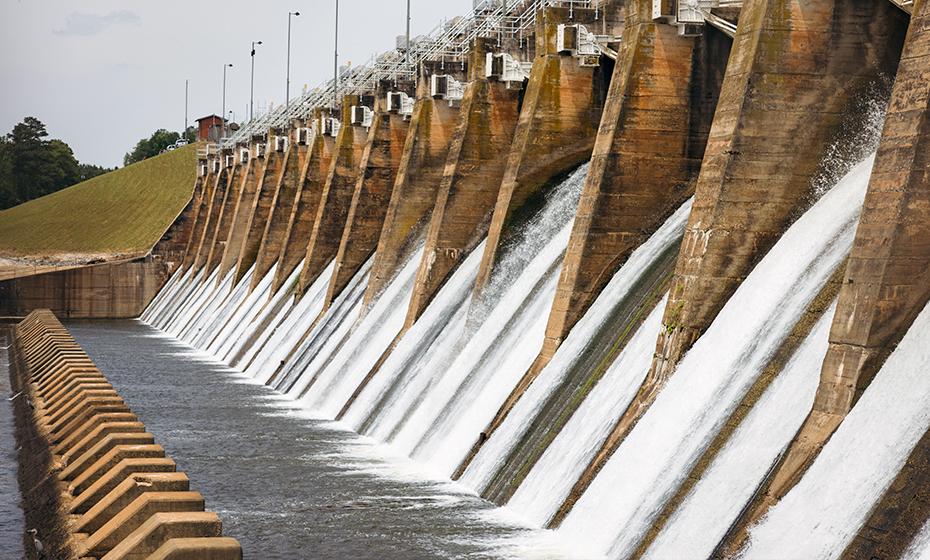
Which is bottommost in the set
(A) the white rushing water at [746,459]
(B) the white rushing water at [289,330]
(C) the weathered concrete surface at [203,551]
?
(B) the white rushing water at [289,330]

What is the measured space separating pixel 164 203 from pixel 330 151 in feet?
222

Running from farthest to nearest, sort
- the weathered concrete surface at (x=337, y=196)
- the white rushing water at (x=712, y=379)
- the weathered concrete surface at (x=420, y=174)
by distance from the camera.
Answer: the weathered concrete surface at (x=337, y=196) < the weathered concrete surface at (x=420, y=174) < the white rushing water at (x=712, y=379)

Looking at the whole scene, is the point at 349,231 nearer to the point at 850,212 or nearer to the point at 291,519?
the point at 291,519

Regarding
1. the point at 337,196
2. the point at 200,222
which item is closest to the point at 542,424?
the point at 337,196

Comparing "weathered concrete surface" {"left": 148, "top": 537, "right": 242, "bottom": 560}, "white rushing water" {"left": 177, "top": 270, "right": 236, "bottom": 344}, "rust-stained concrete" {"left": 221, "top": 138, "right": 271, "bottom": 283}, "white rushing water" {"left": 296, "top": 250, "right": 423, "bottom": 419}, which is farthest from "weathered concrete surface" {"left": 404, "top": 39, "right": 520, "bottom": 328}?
"rust-stained concrete" {"left": 221, "top": 138, "right": 271, "bottom": 283}

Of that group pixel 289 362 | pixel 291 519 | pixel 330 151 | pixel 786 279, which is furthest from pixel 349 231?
pixel 786 279

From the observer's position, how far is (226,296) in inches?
2562

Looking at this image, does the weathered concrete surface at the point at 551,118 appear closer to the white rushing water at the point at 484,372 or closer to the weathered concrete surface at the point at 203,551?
the white rushing water at the point at 484,372

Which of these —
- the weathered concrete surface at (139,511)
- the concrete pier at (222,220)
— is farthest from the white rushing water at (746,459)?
the concrete pier at (222,220)

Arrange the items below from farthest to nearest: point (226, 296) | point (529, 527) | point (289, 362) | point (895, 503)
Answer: point (226, 296) → point (289, 362) → point (529, 527) → point (895, 503)

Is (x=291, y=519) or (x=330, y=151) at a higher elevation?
(x=330, y=151)

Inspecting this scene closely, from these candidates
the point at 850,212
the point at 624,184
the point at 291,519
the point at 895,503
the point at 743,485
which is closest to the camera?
the point at 895,503

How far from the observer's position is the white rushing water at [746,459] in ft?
49.7

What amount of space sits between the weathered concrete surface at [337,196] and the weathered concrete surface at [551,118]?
64.9ft
